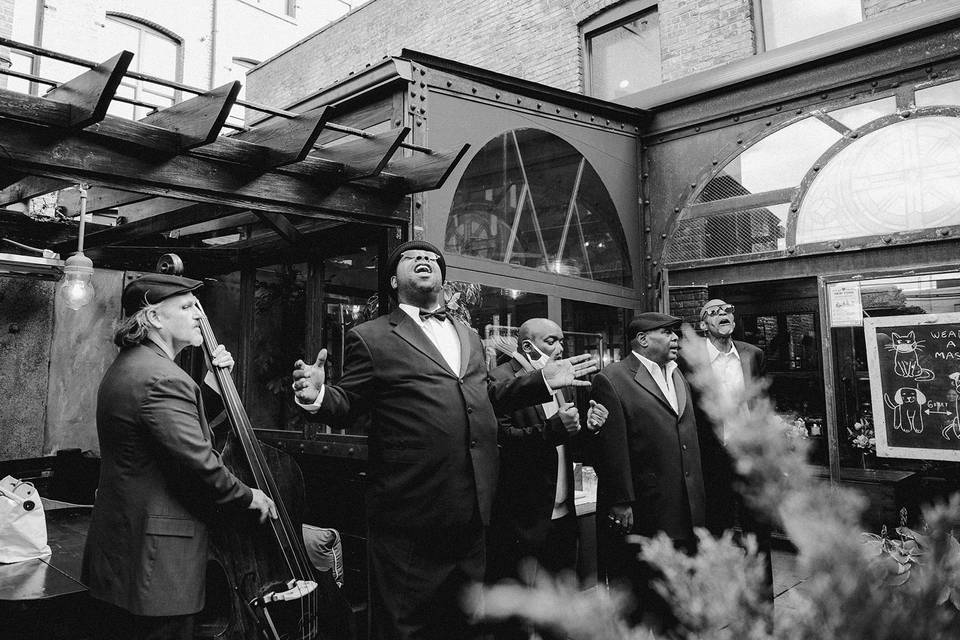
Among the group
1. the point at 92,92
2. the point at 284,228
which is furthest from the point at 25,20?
the point at 92,92

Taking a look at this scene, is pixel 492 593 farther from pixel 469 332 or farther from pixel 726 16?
pixel 726 16

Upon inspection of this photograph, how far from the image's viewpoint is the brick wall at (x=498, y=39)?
7027 millimetres

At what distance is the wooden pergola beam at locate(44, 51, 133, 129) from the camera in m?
2.70

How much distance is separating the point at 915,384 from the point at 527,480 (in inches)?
137

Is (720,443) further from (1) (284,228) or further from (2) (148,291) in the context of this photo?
(1) (284,228)

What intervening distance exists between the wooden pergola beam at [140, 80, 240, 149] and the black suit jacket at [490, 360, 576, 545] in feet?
6.28

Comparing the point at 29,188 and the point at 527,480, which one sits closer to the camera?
the point at 527,480

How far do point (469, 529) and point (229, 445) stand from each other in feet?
4.35

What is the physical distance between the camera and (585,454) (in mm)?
4121

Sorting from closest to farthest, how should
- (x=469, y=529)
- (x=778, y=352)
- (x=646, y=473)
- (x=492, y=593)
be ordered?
(x=492, y=593) → (x=469, y=529) → (x=646, y=473) → (x=778, y=352)

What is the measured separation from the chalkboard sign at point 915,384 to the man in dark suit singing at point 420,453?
131 inches

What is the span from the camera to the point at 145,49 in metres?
16.1

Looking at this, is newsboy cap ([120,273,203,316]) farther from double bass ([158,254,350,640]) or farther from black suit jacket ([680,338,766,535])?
black suit jacket ([680,338,766,535])

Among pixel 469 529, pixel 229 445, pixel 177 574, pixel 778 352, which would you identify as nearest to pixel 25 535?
pixel 229 445
